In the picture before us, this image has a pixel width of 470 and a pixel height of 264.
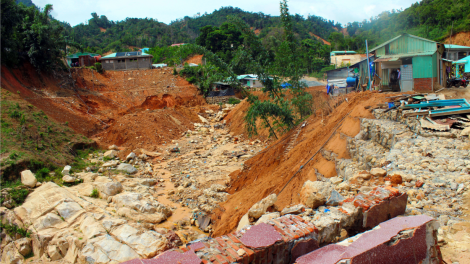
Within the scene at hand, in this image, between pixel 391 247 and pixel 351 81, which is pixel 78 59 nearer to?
pixel 351 81

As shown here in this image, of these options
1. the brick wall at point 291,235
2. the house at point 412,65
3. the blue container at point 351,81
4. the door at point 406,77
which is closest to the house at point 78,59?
the blue container at point 351,81

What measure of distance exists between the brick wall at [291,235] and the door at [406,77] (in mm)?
9653

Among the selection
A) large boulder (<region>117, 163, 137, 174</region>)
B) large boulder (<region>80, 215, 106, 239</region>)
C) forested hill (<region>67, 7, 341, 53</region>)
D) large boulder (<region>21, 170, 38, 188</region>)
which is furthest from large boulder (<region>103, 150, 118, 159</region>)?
forested hill (<region>67, 7, 341, 53</region>)

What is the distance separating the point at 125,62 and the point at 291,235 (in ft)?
104

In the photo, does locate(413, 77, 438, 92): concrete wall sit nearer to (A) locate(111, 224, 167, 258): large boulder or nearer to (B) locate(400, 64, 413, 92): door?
(B) locate(400, 64, 413, 92): door

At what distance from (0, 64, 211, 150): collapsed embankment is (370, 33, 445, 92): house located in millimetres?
11751

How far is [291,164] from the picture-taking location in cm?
937

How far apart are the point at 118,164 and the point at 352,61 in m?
32.5

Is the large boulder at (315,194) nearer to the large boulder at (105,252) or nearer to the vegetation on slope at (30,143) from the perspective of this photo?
the large boulder at (105,252)

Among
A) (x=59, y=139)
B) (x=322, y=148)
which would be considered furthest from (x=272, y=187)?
(x=59, y=139)

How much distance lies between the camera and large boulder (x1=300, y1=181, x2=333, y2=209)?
168 inches

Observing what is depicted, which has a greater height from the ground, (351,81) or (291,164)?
(351,81)

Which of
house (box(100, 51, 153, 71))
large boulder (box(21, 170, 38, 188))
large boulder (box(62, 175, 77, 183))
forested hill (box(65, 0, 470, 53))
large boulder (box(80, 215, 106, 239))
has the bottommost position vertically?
large boulder (box(80, 215, 106, 239))

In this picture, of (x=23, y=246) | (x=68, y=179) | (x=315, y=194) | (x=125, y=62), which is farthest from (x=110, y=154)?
(x=125, y=62)
